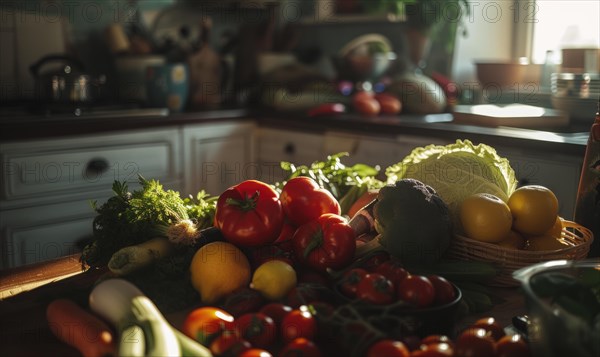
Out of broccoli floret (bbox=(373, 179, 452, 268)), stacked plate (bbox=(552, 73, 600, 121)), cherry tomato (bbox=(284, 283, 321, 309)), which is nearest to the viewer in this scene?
cherry tomato (bbox=(284, 283, 321, 309))

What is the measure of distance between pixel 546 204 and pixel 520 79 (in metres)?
1.93

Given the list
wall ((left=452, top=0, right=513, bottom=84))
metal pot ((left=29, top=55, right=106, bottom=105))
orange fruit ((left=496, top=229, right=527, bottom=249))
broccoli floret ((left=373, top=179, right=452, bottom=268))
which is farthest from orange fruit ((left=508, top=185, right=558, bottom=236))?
wall ((left=452, top=0, right=513, bottom=84))

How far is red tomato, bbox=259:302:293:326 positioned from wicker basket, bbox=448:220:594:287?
0.33 metres

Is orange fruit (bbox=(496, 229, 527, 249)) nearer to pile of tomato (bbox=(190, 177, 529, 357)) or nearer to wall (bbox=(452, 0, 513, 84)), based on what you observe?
pile of tomato (bbox=(190, 177, 529, 357))

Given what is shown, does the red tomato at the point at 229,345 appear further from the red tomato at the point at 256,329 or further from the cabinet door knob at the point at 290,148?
the cabinet door knob at the point at 290,148

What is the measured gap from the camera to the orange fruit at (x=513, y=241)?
3.41 feet

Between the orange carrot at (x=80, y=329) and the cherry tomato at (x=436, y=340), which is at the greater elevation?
the cherry tomato at (x=436, y=340)

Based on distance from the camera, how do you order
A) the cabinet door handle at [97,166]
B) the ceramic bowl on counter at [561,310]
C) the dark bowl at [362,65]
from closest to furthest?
the ceramic bowl on counter at [561,310]
the cabinet door handle at [97,166]
the dark bowl at [362,65]

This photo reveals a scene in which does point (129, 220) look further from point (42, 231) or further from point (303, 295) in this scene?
point (42, 231)

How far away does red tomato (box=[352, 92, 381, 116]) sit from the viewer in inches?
104

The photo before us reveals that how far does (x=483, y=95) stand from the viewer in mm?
2961

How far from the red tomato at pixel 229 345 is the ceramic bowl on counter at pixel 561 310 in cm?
32

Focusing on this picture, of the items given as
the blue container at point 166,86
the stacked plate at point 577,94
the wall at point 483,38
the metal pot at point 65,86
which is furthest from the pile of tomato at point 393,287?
the wall at point 483,38

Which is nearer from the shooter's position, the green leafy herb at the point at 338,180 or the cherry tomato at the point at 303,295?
the cherry tomato at the point at 303,295
